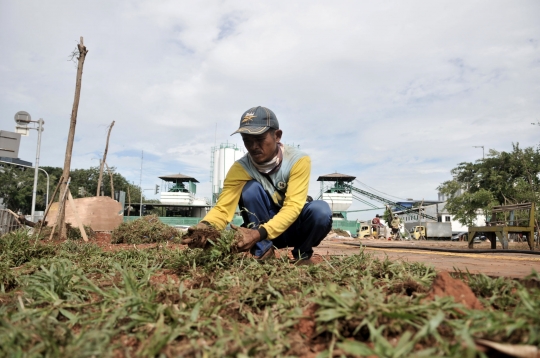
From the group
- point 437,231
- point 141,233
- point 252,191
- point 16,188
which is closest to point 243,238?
point 252,191

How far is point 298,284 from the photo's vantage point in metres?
1.85

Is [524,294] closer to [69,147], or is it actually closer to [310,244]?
[310,244]

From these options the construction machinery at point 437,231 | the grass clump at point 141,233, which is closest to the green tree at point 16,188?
the grass clump at point 141,233

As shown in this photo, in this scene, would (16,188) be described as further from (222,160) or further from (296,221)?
(296,221)

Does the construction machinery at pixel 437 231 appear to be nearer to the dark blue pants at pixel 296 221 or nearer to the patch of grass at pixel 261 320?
the dark blue pants at pixel 296 221

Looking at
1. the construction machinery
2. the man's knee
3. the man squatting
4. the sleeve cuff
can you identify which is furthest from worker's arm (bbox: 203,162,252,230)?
the construction machinery

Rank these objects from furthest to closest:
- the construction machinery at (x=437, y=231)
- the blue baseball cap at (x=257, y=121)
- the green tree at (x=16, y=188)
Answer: the green tree at (x=16, y=188)
the construction machinery at (x=437, y=231)
the blue baseball cap at (x=257, y=121)

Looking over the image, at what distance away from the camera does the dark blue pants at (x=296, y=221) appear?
306cm

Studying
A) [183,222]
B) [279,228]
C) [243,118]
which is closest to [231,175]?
[243,118]

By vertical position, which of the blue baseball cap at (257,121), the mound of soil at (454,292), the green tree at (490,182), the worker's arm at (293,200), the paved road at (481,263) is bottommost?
the paved road at (481,263)

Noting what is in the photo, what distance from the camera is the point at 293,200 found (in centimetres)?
290

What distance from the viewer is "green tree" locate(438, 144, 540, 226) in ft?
72.9

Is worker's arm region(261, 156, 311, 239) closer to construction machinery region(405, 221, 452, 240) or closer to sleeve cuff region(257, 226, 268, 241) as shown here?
sleeve cuff region(257, 226, 268, 241)

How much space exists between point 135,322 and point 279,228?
145 centimetres
